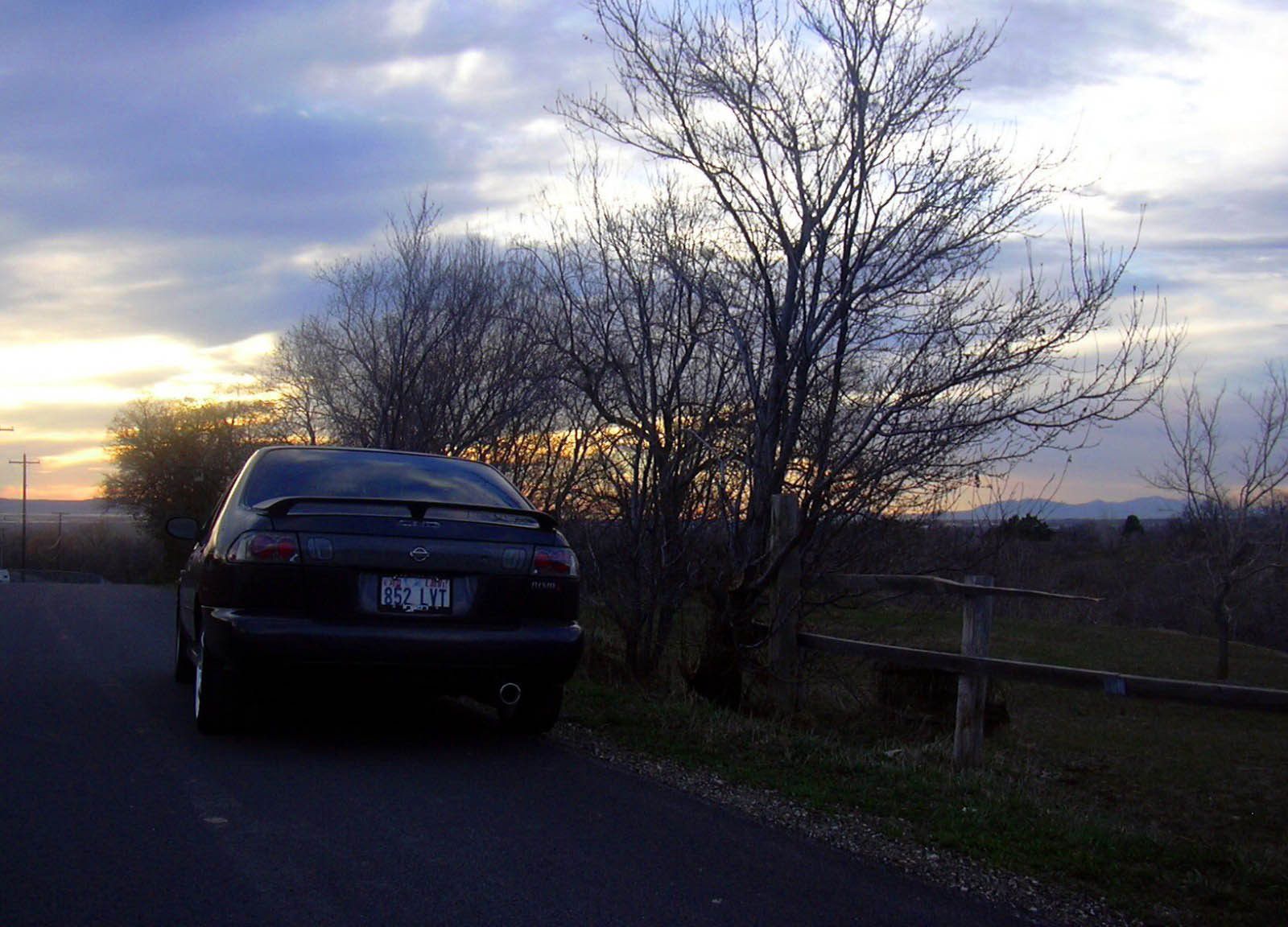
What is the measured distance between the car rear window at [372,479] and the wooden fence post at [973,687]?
2704mm

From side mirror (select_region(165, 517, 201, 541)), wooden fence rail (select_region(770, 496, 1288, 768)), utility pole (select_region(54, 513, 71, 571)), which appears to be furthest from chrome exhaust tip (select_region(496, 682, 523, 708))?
utility pole (select_region(54, 513, 71, 571))

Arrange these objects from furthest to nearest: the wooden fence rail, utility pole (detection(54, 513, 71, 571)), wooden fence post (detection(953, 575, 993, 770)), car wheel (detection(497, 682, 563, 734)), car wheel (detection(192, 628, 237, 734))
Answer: utility pole (detection(54, 513, 71, 571))
wooden fence post (detection(953, 575, 993, 770))
car wheel (detection(497, 682, 563, 734))
car wheel (detection(192, 628, 237, 734))
the wooden fence rail

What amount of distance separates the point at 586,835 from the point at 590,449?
23.7 feet

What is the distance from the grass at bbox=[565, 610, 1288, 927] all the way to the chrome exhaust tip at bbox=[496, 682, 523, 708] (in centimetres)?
85

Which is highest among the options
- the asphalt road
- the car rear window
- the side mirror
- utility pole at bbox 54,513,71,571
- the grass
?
the car rear window

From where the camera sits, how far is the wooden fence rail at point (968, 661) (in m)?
5.52

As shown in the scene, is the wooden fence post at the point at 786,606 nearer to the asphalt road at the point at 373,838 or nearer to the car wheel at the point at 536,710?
the car wheel at the point at 536,710

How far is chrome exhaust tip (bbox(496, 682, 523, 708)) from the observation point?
6258 millimetres

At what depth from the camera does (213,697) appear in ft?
20.5

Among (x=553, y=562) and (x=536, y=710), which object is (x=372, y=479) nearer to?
(x=553, y=562)

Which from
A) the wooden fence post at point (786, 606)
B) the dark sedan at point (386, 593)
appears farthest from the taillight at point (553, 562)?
the wooden fence post at point (786, 606)

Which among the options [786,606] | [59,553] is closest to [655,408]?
[786,606]

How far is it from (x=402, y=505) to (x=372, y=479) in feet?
2.75

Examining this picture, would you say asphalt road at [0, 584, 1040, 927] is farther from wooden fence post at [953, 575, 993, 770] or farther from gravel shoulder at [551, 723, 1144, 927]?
wooden fence post at [953, 575, 993, 770]
